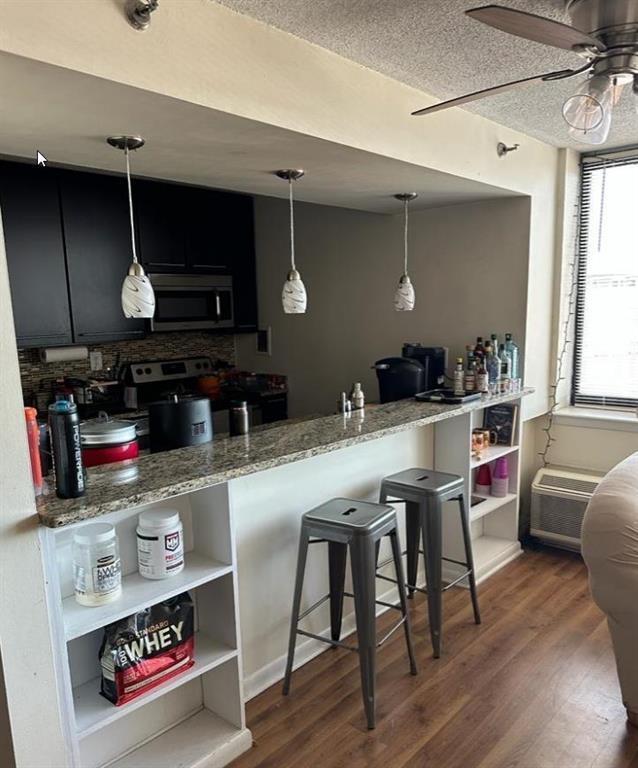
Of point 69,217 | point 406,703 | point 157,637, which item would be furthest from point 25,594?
point 69,217

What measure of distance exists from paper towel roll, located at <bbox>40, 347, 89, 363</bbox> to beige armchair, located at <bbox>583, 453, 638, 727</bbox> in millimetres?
2956

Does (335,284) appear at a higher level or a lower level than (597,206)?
lower

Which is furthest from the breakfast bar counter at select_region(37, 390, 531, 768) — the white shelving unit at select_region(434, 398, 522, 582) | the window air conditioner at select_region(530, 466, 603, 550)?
the window air conditioner at select_region(530, 466, 603, 550)

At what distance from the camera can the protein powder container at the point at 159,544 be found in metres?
1.72

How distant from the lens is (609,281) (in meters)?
3.39

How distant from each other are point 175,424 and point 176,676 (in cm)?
82

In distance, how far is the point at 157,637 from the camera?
5.70 feet

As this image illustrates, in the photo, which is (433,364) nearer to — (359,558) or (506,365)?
(506,365)

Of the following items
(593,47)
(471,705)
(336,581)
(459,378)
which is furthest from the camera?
(459,378)

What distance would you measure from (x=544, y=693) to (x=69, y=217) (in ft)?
10.9

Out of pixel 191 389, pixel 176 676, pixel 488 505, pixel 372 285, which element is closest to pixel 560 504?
pixel 488 505

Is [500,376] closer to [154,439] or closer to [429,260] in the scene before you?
[429,260]

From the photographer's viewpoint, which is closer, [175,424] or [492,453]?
[175,424]

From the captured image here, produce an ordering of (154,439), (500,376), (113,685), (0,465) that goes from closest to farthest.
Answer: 1. (0,465)
2. (113,685)
3. (154,439)
4. (500,376)
